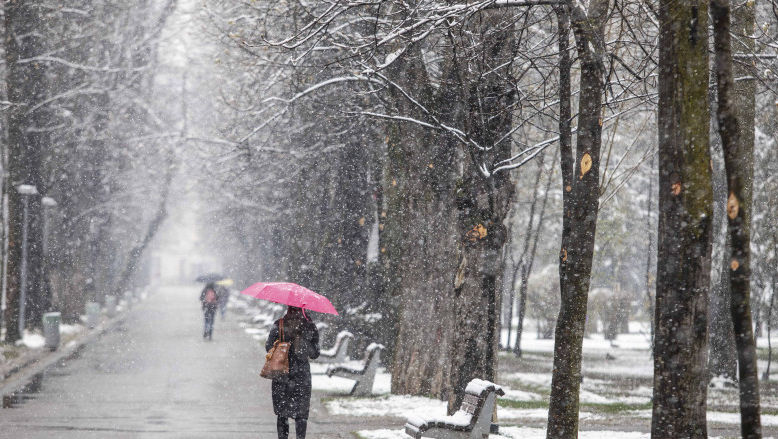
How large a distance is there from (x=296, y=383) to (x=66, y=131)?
67.5 feet

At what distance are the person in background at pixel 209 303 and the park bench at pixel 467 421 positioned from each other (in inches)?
760

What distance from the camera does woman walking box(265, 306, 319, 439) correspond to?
378 inches

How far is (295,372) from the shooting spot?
9.60 m

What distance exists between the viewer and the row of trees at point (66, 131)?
23562mm

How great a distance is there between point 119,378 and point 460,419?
1023cm

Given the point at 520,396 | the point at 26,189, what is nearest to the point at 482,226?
the point at 520,396

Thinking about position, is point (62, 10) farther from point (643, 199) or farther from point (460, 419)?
point (643, 199)

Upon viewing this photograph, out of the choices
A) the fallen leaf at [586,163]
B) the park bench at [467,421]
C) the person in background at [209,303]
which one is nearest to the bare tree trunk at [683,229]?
the fallen leaf at [586,163]

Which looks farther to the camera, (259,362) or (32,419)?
(259,362)

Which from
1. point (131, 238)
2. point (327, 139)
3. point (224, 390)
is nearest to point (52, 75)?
point (327, 139)

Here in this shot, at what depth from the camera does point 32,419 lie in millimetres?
12516

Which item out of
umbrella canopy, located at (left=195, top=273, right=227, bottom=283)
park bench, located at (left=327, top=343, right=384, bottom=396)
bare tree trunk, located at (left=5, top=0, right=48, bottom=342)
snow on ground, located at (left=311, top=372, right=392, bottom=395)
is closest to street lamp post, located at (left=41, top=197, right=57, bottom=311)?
bare tree trunk, located at (left=5, top=0, right=48, bottom=342)

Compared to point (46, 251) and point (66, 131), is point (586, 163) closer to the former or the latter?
point (46, 251)

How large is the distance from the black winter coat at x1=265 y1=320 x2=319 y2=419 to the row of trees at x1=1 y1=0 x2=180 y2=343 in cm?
1265
